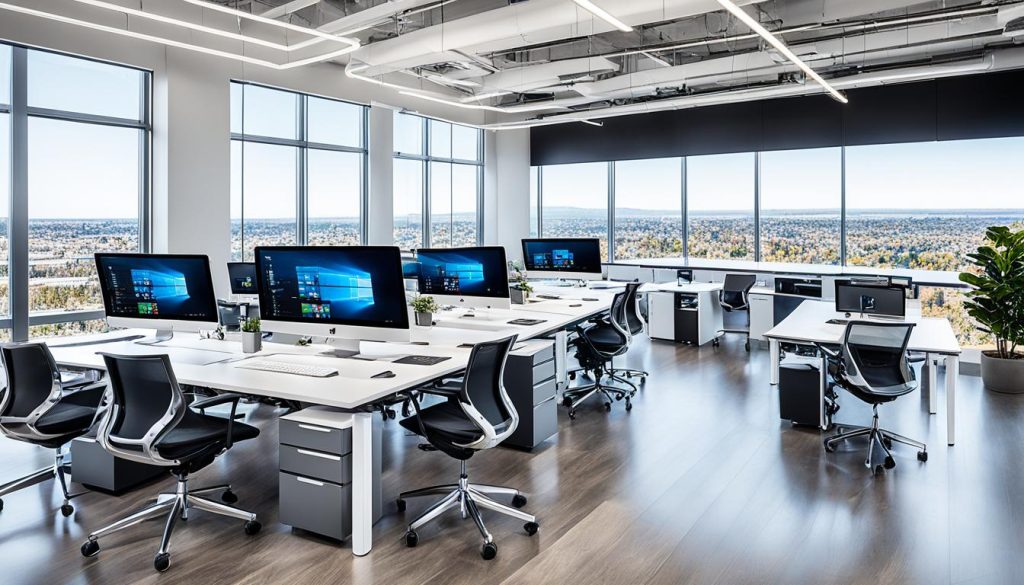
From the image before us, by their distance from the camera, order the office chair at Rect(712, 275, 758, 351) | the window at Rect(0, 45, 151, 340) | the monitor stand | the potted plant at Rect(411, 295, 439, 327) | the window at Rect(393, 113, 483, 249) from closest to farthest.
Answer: the monitor stand, the potted plant at Rect(411, 295, 439, 327), the window at Rect(0, 45, 151, 340), the office chair at Rect(712, 275, 758, 351), the window at Rect(393, 113, 483, 249)

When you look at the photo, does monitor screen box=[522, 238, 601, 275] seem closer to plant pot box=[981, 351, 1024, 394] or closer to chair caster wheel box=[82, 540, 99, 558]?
plant pot box=[981, 351, 1024, 394]

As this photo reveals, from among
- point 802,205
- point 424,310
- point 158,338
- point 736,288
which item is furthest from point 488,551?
point 802,205

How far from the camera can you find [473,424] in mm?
3471

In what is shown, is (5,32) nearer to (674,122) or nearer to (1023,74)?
(674,122)

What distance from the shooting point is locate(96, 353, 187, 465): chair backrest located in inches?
123

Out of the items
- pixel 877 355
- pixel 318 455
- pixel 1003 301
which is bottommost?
pixel 318 455

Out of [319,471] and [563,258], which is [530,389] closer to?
[319,471]

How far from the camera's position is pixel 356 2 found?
7.97m

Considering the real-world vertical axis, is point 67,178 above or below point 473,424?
above

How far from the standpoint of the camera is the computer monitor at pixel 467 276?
5426 millimetres

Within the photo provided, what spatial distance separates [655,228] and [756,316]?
3677 millimetres

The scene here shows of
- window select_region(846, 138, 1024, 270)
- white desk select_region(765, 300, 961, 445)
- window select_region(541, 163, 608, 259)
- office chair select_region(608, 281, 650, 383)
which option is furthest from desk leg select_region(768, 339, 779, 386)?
window select_region(541, 163, 608, 259)

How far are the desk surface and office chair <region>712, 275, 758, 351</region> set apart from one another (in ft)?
7.97

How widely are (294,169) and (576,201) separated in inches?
227
